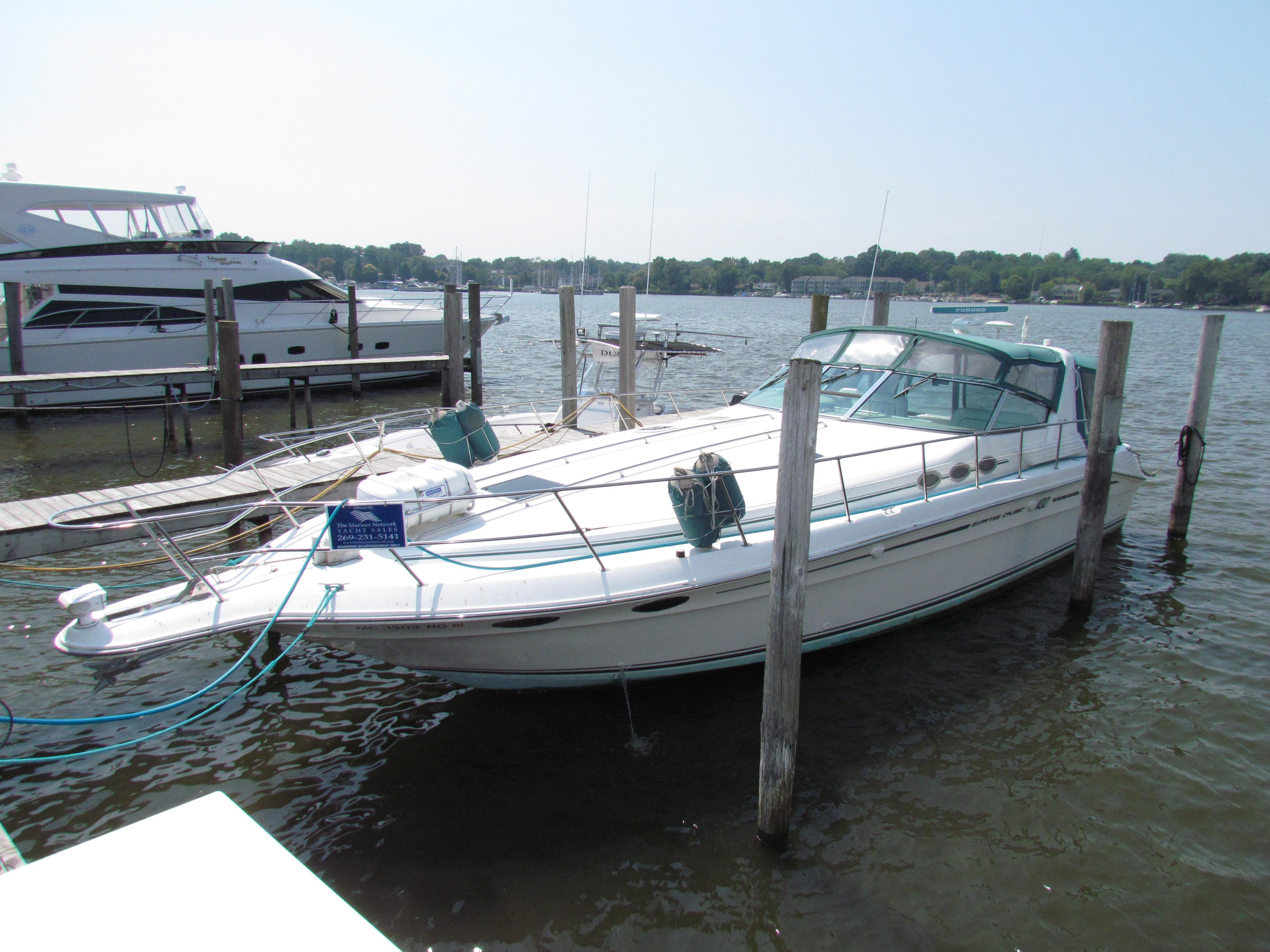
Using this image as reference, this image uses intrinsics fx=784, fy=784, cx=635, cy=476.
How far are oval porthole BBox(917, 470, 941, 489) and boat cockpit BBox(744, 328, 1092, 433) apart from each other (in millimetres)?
756

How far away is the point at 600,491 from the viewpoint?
19.5 ft

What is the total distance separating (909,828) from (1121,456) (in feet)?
17.2

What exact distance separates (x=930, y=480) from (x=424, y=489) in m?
3.87

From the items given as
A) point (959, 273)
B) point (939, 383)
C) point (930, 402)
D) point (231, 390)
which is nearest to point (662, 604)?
point (930, 402)

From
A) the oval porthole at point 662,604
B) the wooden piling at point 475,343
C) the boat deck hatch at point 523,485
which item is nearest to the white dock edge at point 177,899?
→ the oval porthole at point 662,604

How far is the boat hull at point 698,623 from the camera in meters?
4.72

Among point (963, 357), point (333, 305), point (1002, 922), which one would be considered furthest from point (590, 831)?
point (333, 305)

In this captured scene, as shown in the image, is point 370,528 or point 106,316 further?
point 106,316

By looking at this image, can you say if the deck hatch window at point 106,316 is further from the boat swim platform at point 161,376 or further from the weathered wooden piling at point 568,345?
the weathered wooden piling at point 568,345

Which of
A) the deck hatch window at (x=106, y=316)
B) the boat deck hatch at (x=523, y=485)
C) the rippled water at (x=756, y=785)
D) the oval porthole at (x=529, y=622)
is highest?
the deck hatch window at (x=106, y=316)

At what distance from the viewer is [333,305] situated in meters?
20.0

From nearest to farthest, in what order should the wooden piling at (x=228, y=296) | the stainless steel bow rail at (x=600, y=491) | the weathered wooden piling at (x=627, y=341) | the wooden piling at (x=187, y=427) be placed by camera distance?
the stainless steel bow rail at (x=600, y=491)
the weathered wooden piling at (x=627, y=341)
the wooden piling at (x=187, y=427)
the wooden piling at (x=228, y=296)

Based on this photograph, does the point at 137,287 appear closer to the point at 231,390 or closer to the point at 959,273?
the point at 231,390

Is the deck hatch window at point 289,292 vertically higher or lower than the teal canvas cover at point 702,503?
higher
